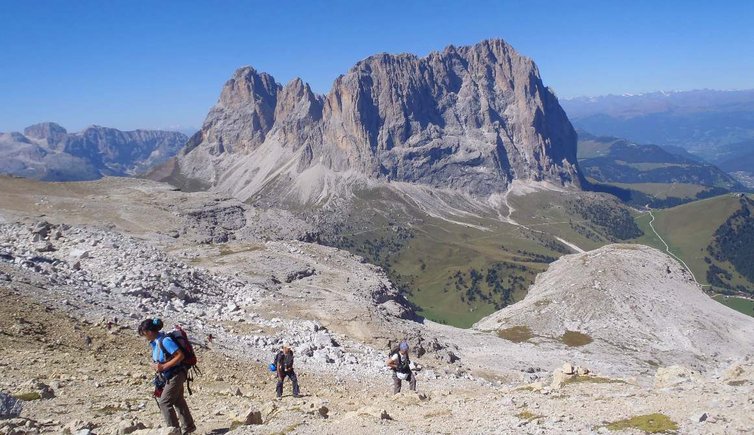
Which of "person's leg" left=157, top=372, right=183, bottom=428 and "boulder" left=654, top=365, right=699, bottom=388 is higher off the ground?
"person's leg" left=157, top=372, right=183, bottom=428

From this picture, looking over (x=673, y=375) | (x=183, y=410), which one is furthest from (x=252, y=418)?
(x=673, y=375)

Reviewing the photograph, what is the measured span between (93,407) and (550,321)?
9604 cm

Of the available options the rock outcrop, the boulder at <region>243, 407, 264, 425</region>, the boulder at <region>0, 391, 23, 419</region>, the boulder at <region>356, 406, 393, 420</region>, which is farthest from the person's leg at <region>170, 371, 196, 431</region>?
the rock outcrop

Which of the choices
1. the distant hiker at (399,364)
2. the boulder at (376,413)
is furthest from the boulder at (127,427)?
the distant hiker at (399,364)

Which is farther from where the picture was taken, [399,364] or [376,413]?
[399,364]

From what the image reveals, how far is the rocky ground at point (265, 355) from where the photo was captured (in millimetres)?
19438

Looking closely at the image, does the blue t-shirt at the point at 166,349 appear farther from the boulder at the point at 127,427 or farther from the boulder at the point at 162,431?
the boulder at the point at 127,427

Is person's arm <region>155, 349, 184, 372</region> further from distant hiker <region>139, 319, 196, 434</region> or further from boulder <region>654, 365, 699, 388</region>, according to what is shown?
boulder <region>654, 365, 699, 388</region>

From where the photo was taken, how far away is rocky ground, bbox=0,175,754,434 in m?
19.4

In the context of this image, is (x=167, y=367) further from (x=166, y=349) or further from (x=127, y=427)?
(x=127, y=427)

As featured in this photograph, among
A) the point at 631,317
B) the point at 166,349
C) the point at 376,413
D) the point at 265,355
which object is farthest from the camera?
the point at 631,317

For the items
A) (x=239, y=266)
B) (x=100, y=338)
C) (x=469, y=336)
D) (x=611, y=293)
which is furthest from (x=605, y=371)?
(x=100, y=338)

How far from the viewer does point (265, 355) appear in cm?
3831

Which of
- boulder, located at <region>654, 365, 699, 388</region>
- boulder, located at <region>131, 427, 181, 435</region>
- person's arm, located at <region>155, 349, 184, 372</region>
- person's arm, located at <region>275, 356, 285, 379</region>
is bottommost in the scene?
boulder, located at <region>654, 365, 699, 388</region>
